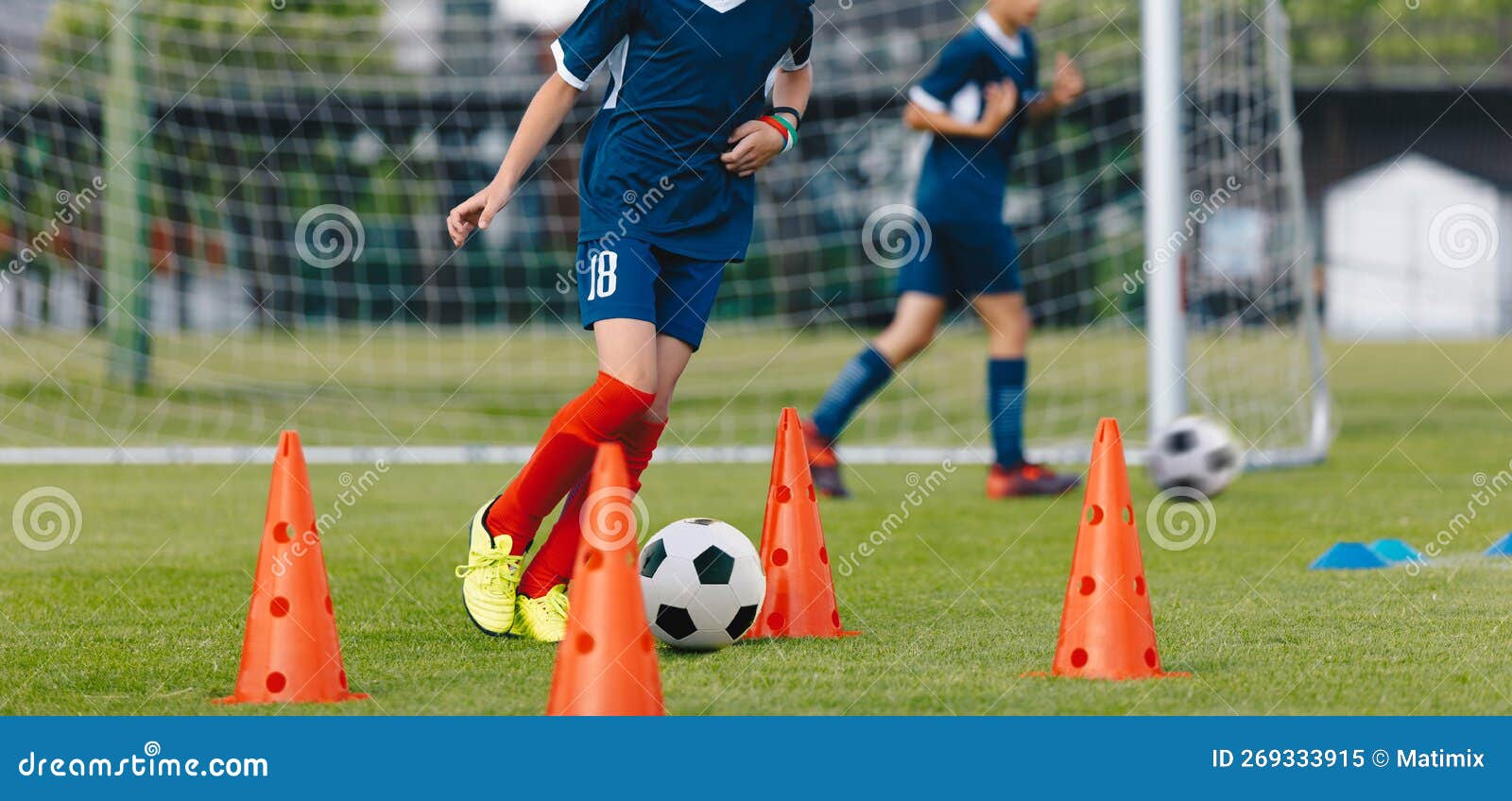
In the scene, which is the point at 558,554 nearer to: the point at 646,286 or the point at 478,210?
the point at 646,286

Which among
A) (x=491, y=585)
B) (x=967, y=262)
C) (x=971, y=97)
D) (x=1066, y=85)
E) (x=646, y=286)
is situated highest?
(x=971, y=97)

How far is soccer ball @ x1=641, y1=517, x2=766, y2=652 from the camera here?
11.0 ft

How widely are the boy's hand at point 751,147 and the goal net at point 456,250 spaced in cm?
23

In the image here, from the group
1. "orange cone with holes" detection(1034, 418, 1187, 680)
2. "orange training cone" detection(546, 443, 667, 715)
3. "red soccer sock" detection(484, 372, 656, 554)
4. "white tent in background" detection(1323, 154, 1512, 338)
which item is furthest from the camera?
"white tent in background" detection(1323, 154, 1512, 338)

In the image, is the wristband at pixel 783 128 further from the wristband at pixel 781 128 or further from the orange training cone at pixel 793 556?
the orange training cone at pixel 793 556

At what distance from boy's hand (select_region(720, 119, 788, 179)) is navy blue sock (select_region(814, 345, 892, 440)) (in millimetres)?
2876

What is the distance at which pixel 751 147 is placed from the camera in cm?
367

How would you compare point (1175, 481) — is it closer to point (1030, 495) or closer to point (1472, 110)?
point (1030, 495)

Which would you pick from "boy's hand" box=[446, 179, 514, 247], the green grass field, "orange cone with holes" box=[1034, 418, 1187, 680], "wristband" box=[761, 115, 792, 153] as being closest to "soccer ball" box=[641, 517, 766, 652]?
the green grass field

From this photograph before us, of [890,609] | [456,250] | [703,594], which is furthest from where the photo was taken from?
[456,250]

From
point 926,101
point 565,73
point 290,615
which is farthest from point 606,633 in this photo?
point 926,101

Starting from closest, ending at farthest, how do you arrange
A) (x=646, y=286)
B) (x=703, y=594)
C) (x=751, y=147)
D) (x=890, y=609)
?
(x=703, y=594) < (x=646, y=286) < (x=751, y=147) < (x=890, y=609)

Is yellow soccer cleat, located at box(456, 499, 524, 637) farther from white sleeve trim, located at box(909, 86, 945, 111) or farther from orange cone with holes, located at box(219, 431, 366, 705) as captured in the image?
white sleeve trim, located at box(909, 86, 945, 111)

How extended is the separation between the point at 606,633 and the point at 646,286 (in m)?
1.14
